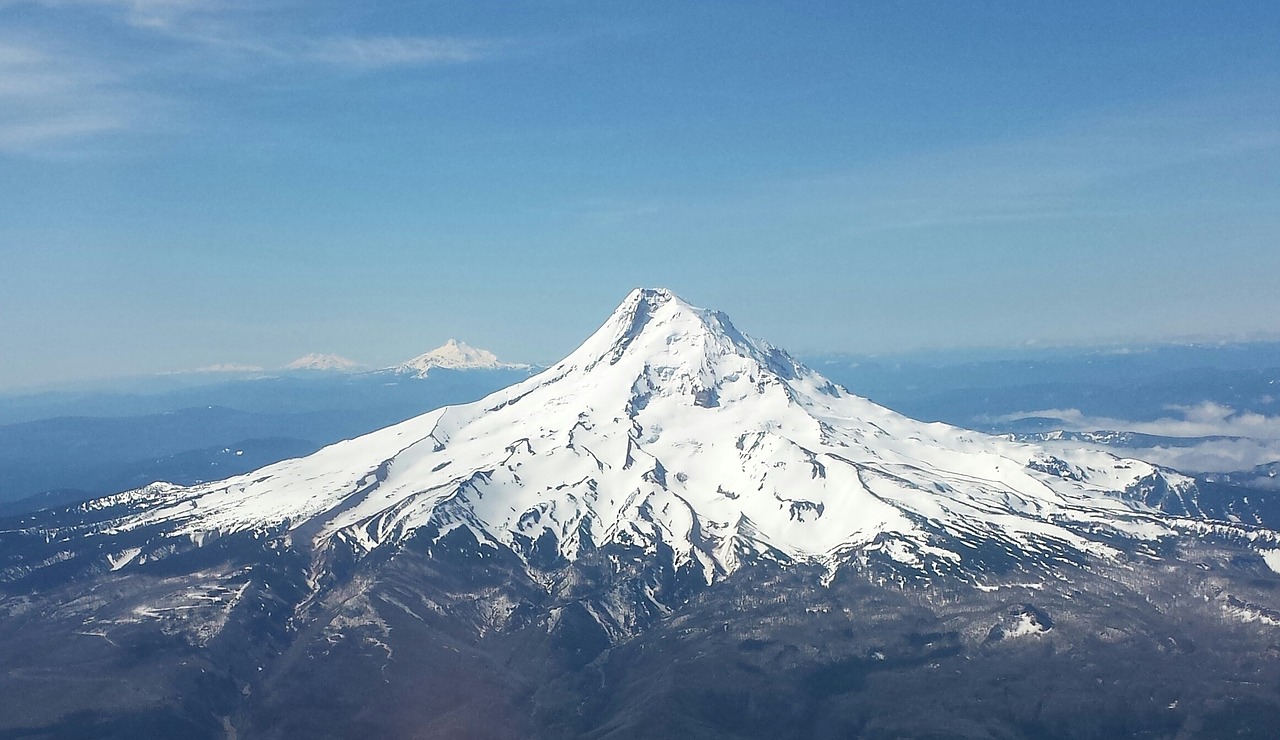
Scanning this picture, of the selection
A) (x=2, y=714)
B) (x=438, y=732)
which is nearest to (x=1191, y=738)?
(x=438, y=732)

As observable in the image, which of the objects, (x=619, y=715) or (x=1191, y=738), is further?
(x=619, y=715)

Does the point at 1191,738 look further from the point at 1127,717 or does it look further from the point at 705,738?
the point at 705,738

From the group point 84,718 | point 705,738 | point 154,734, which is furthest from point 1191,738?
point 84,718

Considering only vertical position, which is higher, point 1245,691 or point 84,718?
point 84,718

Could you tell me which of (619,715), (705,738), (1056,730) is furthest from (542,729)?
(1056,730)

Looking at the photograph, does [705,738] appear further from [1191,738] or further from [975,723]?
[1191,738]

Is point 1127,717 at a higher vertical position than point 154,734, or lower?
lower

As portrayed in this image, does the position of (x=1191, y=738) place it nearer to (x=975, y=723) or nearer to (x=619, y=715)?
(x=975, y=723)
